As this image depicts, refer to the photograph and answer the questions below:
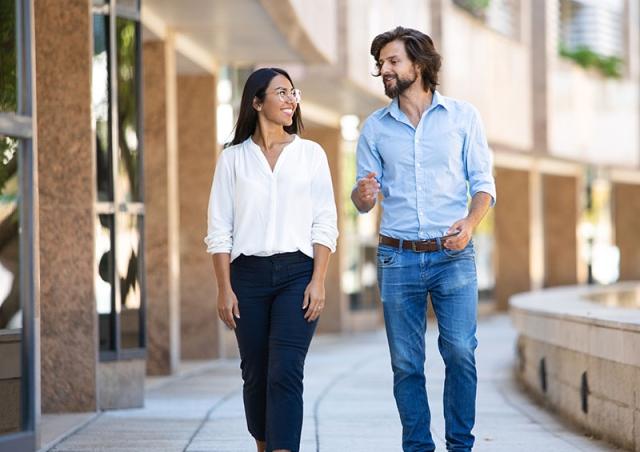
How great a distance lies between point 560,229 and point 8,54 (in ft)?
102

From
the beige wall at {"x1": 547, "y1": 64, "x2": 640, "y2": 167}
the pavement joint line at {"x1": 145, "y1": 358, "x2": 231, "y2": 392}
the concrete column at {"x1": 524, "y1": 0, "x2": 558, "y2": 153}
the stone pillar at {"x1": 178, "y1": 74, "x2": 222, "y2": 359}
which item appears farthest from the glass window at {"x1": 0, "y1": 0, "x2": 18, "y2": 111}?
the beige wall at {"x1": 547, "y1": 64, "x2": 640, "y2": 167}

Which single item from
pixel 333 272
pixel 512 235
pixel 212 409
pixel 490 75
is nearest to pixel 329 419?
pixel 212 409

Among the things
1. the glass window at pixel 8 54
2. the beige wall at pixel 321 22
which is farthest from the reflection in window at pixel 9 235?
the beige wall at pixel 321 22

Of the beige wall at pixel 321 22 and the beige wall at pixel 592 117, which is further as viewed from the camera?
the beige wall at pixel 592 117

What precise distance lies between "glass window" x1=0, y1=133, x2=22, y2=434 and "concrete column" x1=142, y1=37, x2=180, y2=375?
→ 719 cm

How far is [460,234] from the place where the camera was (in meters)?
6.37

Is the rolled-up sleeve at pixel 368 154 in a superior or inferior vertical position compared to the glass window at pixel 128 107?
inferior

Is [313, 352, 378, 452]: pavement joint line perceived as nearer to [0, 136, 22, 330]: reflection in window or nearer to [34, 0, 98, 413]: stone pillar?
[34, 0, 98, 413]: stone pillar

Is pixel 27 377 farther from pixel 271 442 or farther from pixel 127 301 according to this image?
pixel 127 301

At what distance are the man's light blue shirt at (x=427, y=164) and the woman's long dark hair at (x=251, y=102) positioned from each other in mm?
418

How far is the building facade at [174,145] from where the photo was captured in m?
7.51

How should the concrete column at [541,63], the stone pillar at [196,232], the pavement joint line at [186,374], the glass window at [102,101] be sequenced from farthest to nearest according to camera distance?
the concrete column at [541,63] → the stone pillar at [196,232] → the pavement joint line at [186,374] → the glass window at [102,101]

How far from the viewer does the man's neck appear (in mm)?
6648

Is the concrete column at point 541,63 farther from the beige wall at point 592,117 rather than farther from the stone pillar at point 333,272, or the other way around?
the stone pillar at point 333,272
